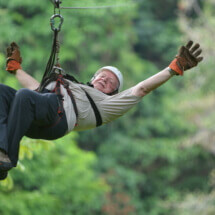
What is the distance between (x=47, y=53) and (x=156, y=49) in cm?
829

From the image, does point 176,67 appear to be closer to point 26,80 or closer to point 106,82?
point 106,82

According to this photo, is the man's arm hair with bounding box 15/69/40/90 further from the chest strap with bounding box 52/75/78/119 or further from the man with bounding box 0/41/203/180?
the chest strap with bounding box 52/75/78/119

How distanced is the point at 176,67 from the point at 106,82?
2.53ft

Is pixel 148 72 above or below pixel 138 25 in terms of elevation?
below

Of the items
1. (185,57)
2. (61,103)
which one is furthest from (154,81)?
(61,103)

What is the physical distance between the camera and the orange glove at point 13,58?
5457 millimetres

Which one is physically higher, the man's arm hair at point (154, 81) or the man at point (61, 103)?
the man's arm hair at point (154, 81)

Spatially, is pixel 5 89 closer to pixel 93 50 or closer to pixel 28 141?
pixel 28 141

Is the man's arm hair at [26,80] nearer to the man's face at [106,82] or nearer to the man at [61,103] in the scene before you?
the man at [61,103]

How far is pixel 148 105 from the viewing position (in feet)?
82.1

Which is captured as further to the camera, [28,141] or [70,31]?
[70,31]

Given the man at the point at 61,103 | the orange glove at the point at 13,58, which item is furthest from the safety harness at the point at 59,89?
the orange glove at the point at 13,58

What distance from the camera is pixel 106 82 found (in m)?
5.57

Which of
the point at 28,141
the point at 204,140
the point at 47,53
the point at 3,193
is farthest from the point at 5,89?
the point at 47,53
